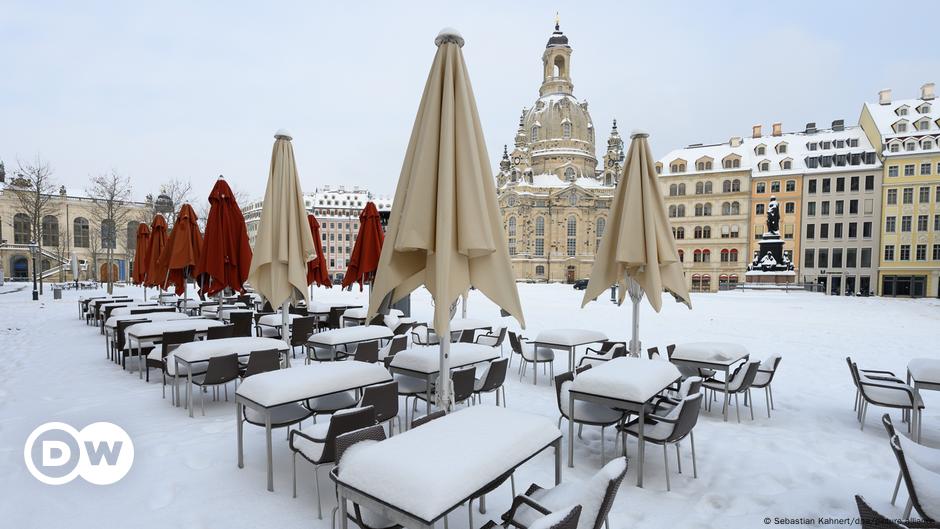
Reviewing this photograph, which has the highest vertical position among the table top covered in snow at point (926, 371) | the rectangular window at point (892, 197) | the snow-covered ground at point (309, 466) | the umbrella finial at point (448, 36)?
the rectangular window at point (892, 197)

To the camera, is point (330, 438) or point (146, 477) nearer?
point (330, 438)

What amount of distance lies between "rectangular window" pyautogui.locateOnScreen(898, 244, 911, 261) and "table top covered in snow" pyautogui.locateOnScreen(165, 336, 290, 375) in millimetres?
60046

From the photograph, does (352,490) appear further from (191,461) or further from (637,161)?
(637,161)

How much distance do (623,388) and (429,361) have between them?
242 centimetres

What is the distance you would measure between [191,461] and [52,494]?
111 centimetres

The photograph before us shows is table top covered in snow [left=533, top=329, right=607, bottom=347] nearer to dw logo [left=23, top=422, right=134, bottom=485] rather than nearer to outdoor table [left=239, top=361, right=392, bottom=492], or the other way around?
outdoor table [left=239, top=361, right=392, bottom=492]

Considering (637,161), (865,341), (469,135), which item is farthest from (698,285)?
(469,135)

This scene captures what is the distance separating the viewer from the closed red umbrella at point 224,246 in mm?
8383

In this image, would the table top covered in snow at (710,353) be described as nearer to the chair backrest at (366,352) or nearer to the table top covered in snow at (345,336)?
the chair backrest at (366,352)

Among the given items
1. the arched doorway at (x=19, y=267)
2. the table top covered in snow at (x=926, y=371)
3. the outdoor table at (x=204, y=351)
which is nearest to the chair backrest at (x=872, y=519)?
the table top covered in snow at (x=926, y=371)

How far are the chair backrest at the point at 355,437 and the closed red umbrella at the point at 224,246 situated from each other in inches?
243

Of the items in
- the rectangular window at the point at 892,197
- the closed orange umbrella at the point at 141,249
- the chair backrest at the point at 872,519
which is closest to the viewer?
the chair backrest at the point at 872,519

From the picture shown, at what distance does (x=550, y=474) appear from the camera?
4.69 meters

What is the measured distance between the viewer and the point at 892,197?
1780 inches
